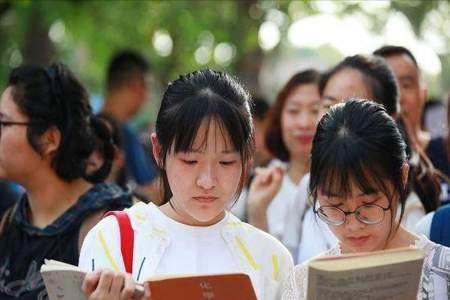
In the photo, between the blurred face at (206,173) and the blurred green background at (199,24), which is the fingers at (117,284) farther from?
the blurred green background at (199,24)

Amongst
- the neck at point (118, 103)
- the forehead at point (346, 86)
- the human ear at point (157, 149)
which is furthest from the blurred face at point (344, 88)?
the neck at point (118, 103)

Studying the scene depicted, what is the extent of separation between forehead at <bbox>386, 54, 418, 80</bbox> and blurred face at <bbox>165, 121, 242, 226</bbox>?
7.61ft

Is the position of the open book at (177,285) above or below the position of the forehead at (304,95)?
below

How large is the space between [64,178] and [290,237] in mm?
1167

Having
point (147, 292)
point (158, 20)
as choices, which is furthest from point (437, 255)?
point (158, 20)

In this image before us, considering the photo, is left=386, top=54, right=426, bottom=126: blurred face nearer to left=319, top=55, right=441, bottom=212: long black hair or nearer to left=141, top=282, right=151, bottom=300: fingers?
left=319, top=55, right=441, bottom=212: long black hair

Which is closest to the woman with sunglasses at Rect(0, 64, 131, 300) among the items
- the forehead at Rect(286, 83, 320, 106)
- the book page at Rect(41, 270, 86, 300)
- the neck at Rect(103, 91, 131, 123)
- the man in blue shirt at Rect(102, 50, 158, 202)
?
the book page at Rect(41, 270, 86, 300)

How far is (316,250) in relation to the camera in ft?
14.2

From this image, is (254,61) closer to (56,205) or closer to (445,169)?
Result: (445,169)

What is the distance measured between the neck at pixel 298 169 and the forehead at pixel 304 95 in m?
0.33

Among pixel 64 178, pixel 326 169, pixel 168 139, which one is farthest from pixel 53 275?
pixel 64 178

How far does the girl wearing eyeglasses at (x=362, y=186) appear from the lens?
310 cm

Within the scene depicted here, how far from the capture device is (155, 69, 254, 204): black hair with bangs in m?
3.25

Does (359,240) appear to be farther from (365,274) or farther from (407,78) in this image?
(407,78)
